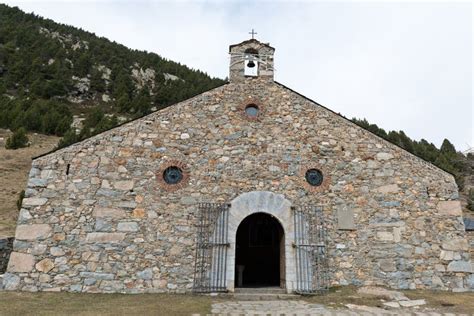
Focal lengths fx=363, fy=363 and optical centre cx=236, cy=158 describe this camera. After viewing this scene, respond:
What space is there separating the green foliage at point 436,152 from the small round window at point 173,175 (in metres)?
19.1

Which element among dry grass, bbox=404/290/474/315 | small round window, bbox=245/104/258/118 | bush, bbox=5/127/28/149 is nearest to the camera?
dry grass, bbox=404/290/474/315

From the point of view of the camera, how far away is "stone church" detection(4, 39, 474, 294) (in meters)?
9.08

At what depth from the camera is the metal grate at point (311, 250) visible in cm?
934

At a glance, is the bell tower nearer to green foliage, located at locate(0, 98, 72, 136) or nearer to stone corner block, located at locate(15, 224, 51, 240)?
stone corner block, located at locate(15, 224, 51, 240)

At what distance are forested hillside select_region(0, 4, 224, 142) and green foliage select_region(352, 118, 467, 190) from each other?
22.5 m

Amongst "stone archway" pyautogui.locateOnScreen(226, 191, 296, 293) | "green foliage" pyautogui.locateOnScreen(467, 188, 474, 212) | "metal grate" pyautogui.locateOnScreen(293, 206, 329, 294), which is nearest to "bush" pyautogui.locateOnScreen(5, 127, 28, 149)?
"stone archway" pyautogui.locateOnScreen(226, 191, 296, 293)

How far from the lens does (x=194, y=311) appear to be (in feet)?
23.4

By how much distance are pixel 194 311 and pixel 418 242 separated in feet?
20.8

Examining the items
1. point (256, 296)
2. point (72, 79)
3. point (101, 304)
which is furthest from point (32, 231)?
point (72, 79)

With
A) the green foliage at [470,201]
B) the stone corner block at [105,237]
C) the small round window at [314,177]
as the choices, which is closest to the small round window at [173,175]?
the stone corner block at [105,237]

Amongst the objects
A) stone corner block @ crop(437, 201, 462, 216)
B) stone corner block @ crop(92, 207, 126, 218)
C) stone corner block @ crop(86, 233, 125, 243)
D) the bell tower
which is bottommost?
stone corner block @ crop(86, 233, 125, 243)

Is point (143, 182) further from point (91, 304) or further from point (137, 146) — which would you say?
point (91, 304)

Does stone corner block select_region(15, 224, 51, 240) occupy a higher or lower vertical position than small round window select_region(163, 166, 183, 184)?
lower

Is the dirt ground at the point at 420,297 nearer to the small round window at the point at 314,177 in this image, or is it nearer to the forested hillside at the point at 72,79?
the small round window at the point at 314,177
